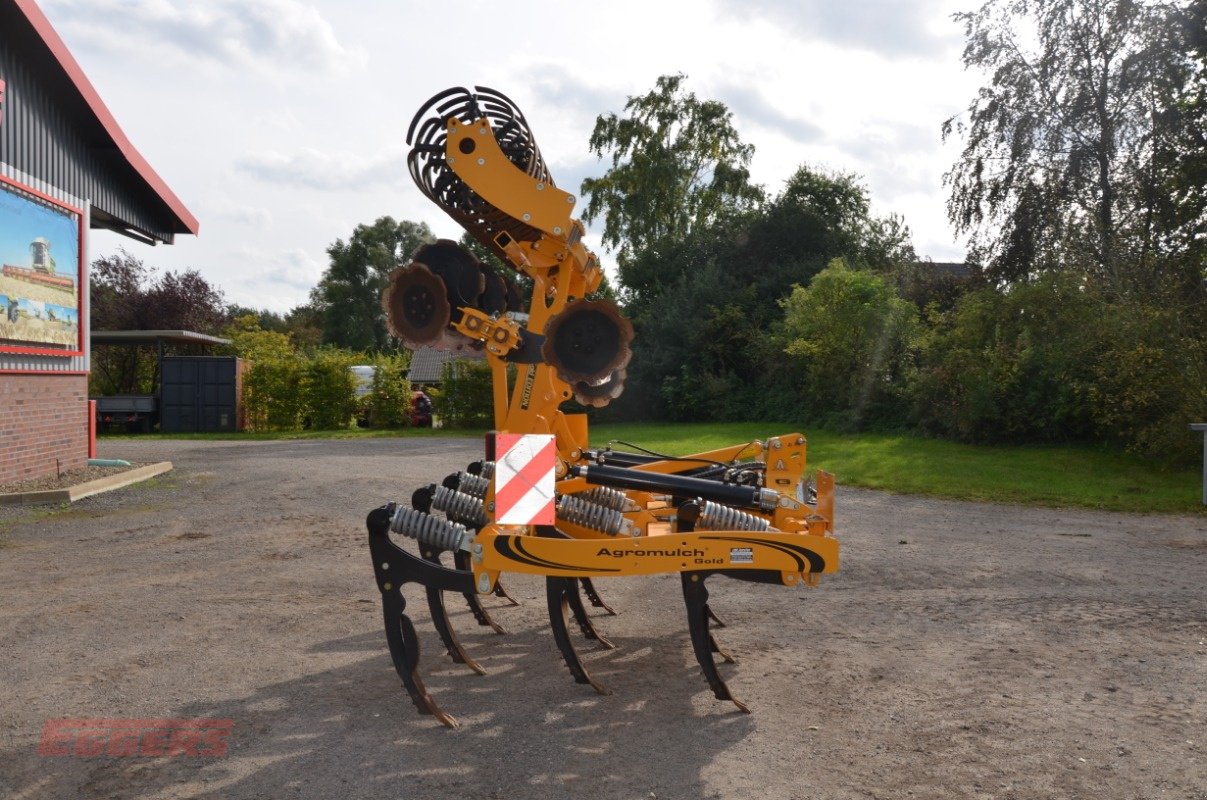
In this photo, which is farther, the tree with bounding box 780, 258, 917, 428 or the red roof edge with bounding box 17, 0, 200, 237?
the tree with bounding box 780, 258, 917, 428

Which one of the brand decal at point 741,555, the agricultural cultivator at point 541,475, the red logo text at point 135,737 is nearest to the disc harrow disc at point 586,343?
the agricultural cultivator at point 541,475

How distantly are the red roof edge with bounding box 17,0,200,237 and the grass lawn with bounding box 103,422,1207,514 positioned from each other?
10668 millimetres

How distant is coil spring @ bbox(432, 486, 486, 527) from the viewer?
5500 mm

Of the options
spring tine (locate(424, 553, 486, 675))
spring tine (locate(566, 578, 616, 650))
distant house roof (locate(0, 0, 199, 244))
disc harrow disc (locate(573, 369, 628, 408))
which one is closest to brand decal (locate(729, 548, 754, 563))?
disc harrow disc (locate(573, 369, 628, 408))

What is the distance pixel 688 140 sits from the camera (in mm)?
38625

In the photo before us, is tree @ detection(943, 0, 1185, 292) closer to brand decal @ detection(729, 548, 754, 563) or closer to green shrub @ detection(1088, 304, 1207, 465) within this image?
green shrub @ detection(1088, 304, 1207, 465)

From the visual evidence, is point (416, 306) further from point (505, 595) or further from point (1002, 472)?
point (1002, 472)

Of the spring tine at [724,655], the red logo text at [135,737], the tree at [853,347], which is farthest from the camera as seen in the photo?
the tree at [853,347]

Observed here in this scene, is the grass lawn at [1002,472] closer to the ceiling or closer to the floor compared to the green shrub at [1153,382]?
closer to the floor

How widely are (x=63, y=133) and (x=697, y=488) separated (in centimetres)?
1287

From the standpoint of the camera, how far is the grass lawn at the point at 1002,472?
529 inches

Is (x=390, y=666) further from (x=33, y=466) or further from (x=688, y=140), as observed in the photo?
(x=688, y=140)

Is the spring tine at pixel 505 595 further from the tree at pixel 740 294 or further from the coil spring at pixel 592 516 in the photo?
the tree at pixel 740 294

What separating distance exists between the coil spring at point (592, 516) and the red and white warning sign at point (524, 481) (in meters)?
0.59
